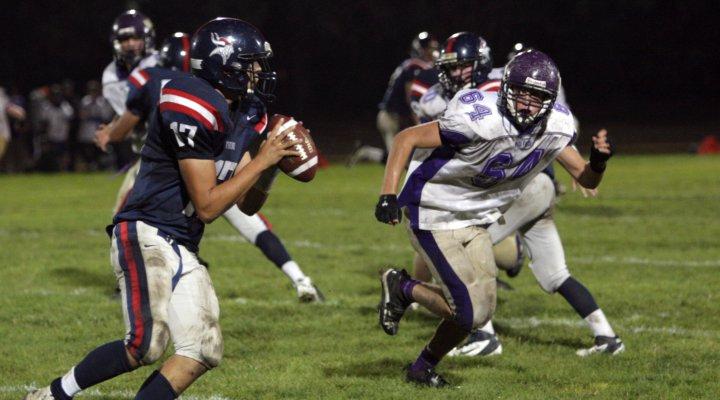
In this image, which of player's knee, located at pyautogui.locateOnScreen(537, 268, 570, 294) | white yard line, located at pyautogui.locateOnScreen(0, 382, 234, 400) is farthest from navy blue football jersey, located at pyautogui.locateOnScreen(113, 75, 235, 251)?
player's knee, located at pyautogui.locateOnScreen(537, 268, 570, 294)

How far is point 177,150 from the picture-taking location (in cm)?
376

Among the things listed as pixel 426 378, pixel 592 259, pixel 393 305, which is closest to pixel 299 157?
pixel 393 305

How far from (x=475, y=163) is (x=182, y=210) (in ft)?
4.74

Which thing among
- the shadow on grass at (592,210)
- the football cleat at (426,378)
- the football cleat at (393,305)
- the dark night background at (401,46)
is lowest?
the dark night background at (401,46)

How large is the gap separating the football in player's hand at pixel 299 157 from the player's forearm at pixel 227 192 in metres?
0.16

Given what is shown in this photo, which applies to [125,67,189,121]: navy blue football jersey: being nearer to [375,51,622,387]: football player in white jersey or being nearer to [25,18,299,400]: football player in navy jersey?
[375,51,622,387]: football player in white jersey

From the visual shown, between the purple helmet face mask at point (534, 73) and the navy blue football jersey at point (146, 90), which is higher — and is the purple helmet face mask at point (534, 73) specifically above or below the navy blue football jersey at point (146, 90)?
above

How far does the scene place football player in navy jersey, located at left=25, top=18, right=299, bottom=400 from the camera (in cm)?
377

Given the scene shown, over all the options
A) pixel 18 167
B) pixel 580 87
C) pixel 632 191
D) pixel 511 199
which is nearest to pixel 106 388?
pixel 511 199

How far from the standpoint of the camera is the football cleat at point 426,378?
198 inches

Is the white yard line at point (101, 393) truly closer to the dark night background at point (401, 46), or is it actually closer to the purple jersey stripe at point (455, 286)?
the purple jersey stripe at point (455, 286)

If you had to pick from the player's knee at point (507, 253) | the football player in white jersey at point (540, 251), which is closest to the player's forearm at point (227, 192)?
the football player in white jersey at point (540, 251)

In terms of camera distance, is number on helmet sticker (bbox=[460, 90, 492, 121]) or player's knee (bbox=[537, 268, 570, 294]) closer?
number on helmet sticker (bbox=[460, 90, 492, 121])

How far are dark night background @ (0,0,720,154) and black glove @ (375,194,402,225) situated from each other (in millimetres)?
23126
